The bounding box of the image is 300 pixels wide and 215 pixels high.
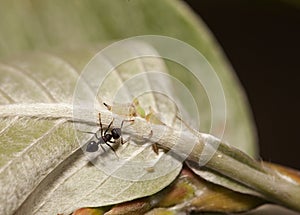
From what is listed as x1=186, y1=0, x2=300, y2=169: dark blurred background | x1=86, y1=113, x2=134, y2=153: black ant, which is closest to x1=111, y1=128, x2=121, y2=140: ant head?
x1=86, y1=113, x2=134, y2=153: black ant

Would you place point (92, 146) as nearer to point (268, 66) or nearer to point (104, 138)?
point (104, 138)

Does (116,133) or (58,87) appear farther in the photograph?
(58,87)

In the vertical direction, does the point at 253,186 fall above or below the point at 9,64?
below

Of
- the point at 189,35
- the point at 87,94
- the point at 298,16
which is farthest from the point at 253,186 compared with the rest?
the point at 298,16

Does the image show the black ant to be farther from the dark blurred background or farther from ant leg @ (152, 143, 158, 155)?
the dark blurred background

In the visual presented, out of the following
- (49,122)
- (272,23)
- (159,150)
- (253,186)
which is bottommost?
(272,23)

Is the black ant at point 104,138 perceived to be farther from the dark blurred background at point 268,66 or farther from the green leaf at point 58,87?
the dark blurred background at point 268,66

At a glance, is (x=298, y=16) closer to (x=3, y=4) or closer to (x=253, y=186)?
(x=3, y=4)

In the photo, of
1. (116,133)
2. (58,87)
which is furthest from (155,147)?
(58,87)
